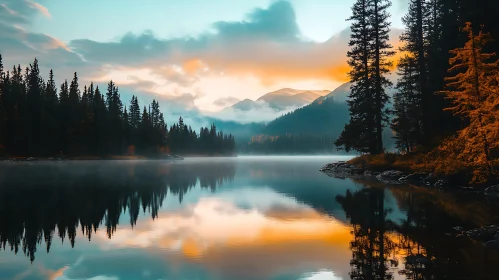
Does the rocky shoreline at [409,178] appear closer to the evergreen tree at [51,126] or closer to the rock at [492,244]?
the rock at [492,244]

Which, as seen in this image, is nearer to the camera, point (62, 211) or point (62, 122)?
point (62, 211)

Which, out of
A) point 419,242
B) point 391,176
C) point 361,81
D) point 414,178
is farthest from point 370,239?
point 361,81

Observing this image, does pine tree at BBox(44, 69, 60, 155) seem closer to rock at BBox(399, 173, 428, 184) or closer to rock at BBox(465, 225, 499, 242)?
rock at BBox(399, 173, 428, 184)

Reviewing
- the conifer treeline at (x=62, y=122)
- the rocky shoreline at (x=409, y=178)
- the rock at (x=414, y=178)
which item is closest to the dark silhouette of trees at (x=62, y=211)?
the rocky shoreline at (x=409, y=178)

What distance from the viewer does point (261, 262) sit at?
11.7 meters

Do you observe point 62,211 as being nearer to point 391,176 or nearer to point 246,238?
point 246,238

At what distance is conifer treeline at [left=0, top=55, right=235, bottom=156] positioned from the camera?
106000 millimetres

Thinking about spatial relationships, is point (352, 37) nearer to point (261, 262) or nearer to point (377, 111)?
point (377, 111)

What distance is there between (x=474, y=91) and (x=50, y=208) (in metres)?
30.8

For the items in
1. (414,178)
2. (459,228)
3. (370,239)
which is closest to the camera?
(370,239)

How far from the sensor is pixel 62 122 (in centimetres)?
11444

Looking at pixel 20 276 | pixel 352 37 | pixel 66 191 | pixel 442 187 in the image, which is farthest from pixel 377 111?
pixel 20 276

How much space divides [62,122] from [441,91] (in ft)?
367

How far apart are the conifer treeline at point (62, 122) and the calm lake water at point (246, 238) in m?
92.6
